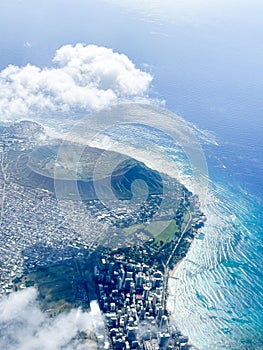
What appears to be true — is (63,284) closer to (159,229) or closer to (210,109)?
(159,229)

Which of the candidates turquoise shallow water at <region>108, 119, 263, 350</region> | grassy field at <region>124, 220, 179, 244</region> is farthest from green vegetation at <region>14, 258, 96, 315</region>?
grassy field at <region>124, 220, 179, 244</region>

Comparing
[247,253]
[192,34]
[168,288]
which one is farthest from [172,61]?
[168,288]

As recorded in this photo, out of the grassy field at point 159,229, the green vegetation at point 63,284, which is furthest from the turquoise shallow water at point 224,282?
the green vegetation at point 63,284

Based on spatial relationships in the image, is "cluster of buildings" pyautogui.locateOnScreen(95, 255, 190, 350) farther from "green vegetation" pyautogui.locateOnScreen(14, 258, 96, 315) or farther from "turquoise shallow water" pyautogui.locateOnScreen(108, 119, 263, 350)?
"turquoise shallow water" pyautogui.locateOnScreen(108, 119, 263, 350)

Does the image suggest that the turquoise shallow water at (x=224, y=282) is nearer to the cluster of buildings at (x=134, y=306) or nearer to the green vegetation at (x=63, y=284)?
the cluster of buildings at (x=134, y=306)

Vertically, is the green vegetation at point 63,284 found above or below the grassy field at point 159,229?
below

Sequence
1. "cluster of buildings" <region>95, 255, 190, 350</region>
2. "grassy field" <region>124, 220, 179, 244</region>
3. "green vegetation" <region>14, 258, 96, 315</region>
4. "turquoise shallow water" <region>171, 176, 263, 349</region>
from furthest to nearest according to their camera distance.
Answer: "grassy field" <region>124, 220, 179, 244</region>, "turquoise shallow water" <region>171, 176, 263, 349</region>, "green vegetation" <region>14, 258, 96, 315</region>, "cluster of buildings" <region>95, 255, 190, 350</region>

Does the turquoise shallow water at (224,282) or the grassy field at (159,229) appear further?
the grassy field at (159,229)

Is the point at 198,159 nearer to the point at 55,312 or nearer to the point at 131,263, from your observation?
the point at 131,263
